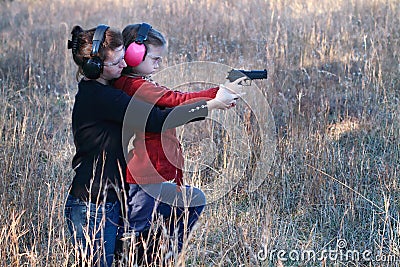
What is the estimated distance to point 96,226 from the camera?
8.77ft

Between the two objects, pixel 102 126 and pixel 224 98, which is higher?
pixel 224 98

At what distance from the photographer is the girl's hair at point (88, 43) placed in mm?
2617

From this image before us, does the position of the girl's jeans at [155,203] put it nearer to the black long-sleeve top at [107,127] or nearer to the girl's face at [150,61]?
the black long-sleeve top at [107,127]

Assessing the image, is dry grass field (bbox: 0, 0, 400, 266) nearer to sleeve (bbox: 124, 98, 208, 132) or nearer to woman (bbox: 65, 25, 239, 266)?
woman (bbox: 65, 25, 239, 266)

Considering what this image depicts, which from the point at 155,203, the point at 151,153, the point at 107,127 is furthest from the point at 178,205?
the point at 107,127

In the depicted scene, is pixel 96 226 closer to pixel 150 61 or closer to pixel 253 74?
pixel 150 61

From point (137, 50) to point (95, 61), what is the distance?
231 millimetres

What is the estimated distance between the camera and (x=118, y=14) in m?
8.41

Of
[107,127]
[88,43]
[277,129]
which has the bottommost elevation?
[277,129]

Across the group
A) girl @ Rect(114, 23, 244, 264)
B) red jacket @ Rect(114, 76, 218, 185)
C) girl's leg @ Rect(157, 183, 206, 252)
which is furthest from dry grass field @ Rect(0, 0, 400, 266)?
red jacket @ Rect(114, 76, 218, 185)

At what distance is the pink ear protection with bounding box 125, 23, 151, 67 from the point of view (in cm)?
269

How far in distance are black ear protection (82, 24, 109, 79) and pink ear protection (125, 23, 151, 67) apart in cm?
15

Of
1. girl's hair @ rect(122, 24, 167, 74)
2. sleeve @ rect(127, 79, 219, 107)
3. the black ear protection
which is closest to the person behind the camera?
the black ear protection

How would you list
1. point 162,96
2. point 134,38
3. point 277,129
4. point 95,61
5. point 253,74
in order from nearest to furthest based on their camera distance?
→ point 95,61 → point 162,96 → point 134,38 → point 253,74 → point 277,129
